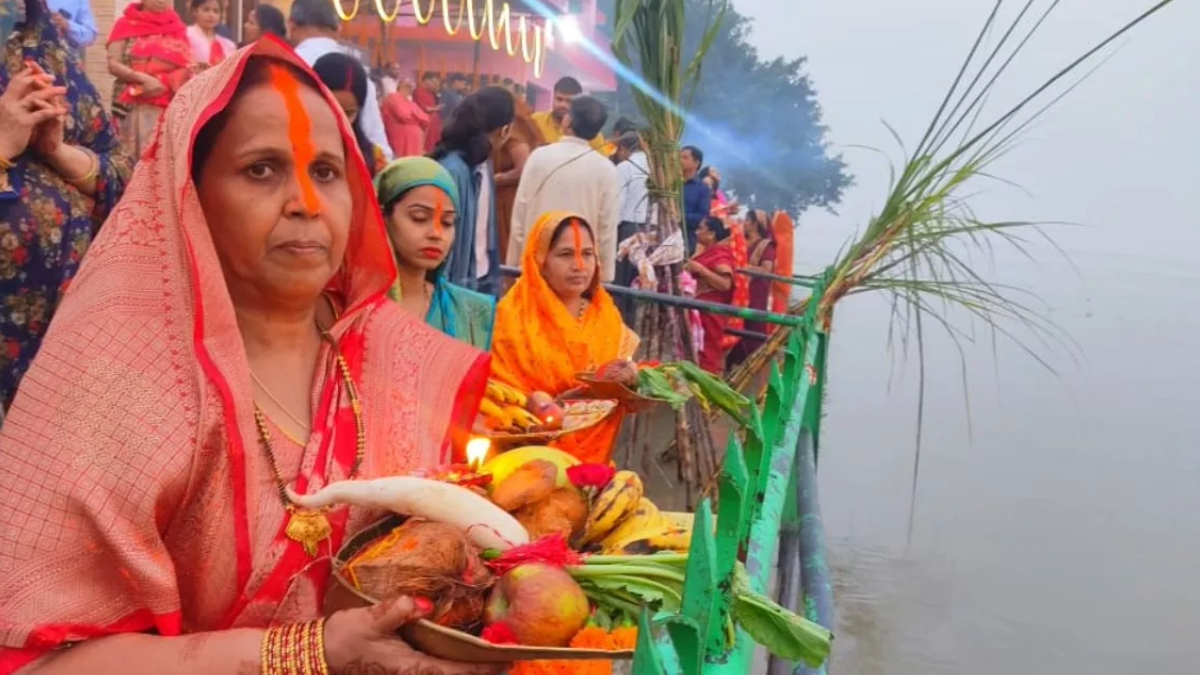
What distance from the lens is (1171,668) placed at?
4.66 meters

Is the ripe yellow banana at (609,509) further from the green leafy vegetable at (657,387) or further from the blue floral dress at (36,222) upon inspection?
the blue floral dress at (36,222)

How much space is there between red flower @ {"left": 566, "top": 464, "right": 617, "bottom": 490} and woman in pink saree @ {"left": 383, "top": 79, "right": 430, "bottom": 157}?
5.75 metres

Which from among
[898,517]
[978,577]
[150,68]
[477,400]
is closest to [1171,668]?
[978,577]

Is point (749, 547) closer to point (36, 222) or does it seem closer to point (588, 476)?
point (588, 476)

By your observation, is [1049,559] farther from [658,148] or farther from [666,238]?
[658,148]

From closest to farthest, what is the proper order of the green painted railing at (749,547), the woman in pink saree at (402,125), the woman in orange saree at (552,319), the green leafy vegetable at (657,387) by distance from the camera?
the green painted railing at (749,547) < the green leafy vegetable at (657,387) < the woman in orange saree at (552,319) < the woman in pink saree at (402,125)

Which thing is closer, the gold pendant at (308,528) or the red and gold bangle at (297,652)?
the red and gold bangle at (297,652)

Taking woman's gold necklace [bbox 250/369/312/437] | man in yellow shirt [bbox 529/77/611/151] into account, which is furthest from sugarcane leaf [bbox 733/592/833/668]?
man in yellow shirt [bbox 529/77/611/151]

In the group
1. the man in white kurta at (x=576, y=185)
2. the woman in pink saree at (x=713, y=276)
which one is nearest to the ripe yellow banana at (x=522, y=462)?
the man in white kurta at (x=576, y=185)

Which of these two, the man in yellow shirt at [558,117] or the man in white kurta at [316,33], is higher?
the man in yellow shirt at [558,117]

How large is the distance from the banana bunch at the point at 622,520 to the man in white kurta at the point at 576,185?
4.00 metres

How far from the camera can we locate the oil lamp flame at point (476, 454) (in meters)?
1.49

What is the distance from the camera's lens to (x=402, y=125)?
23.5ft

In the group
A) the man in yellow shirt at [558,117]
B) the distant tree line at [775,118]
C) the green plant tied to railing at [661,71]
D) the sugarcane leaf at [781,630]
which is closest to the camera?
the sugarcane leaf at [781,630]
